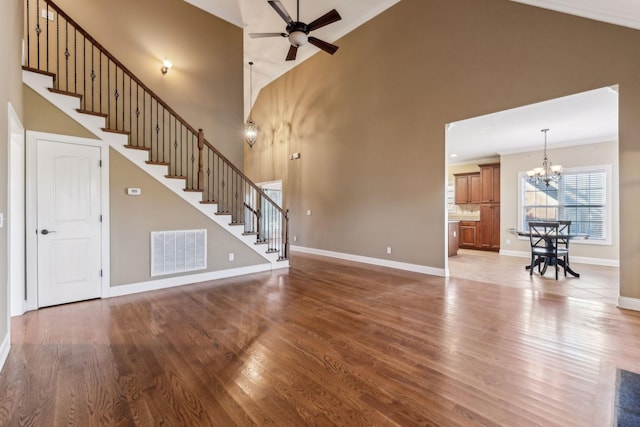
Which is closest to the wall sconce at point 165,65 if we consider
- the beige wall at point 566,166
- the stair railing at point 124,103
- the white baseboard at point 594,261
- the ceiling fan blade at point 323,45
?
the stair railing at point 124,103

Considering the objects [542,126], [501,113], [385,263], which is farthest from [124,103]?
[542,126]

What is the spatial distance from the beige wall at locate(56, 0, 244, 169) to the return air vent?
6.87 feet

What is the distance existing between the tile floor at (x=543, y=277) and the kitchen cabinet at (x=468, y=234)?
1.79m

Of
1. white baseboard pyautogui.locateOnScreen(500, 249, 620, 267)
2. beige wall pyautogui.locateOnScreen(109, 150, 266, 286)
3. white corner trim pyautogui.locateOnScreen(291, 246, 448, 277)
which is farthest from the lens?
white baseboard pyautogui.locateOnScreen(500, 249, 620, 267)

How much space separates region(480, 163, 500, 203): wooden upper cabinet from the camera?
849cm

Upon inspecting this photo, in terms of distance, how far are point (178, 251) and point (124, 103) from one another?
2.73 meters

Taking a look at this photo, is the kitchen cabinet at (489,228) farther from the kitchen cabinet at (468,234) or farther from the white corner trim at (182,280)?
the white corner trim at (182,280)

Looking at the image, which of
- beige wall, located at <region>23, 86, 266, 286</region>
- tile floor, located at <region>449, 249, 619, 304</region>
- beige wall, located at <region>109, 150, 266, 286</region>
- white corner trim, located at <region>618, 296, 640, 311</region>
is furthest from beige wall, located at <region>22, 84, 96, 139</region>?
white corner trim, located at <region>618, 296, 640, 311</region>

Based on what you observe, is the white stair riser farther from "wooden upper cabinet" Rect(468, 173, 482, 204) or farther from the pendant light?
"wooden upper cabinet" Rect(468, 173, 482, 204)

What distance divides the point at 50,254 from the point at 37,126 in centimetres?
157

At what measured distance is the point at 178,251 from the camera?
462 centimetres

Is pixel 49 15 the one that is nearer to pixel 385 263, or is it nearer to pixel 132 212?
pixel 132 212

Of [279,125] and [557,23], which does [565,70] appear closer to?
[557,23]

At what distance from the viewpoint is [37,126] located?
3467 mm
